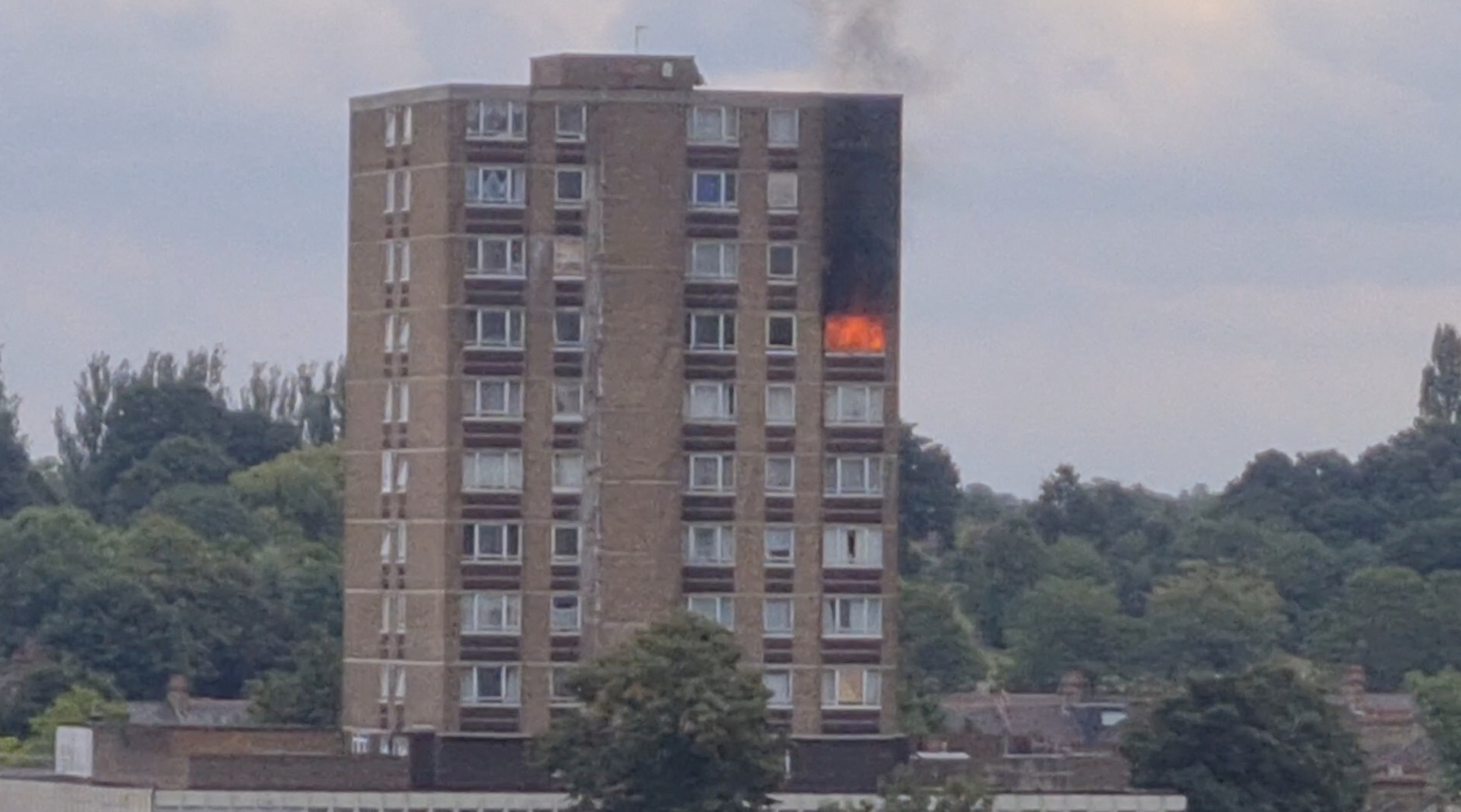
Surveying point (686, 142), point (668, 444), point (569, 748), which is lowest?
point (569, 748)

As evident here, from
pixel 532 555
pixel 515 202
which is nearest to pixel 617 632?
pixel 532 555

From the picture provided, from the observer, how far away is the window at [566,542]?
152 meters

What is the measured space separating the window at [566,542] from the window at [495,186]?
10.1 metres

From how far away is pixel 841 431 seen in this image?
152 m

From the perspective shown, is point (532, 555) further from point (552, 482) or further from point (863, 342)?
point (863, 342)

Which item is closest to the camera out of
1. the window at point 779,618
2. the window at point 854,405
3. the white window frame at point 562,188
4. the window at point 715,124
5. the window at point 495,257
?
the window at point 715,124

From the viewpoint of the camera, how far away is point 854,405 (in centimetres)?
15275

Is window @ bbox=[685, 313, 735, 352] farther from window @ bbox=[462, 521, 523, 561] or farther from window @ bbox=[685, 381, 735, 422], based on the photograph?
window @ bbox=[462, 521, 523, 561]

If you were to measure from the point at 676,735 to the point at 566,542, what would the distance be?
10.6m

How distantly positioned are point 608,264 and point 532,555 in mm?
9339

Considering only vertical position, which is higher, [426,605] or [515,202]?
[515,202]

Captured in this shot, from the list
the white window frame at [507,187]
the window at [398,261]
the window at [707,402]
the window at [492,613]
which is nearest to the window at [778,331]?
the window at [707,402]

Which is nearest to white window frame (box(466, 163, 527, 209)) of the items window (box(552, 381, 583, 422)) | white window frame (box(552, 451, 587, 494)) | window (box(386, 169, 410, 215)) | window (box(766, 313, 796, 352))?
window (box(386, 169, 410, 215))

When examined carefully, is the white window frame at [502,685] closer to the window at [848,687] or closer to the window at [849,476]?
the window at [848,687]
